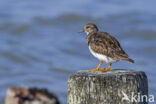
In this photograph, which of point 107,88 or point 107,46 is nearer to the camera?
point 107,88

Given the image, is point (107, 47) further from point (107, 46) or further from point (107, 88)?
point (107, 88)

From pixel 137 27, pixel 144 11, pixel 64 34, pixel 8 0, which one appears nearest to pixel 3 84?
pixel 64 34

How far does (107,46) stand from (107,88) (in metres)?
1.76

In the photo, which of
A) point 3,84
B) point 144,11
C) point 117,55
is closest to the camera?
point 117,55

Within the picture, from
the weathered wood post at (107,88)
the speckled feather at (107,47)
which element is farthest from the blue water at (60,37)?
the weathered wood post at (107,88)

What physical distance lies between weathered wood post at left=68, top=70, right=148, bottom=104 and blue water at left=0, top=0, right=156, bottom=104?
8944mm

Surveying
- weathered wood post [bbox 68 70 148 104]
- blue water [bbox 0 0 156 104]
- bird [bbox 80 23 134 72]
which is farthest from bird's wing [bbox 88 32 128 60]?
blue water [bbox 0 0 156 104]

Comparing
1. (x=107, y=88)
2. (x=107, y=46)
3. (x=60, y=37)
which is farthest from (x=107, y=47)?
(x=60, y=37)

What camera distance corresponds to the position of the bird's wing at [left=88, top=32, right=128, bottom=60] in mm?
7793

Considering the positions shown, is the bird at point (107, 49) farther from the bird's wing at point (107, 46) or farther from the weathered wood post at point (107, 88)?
the weathered wood post at point (107, 88)

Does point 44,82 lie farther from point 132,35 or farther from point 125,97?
point 125,97

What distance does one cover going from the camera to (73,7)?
27000 mm

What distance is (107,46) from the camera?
7.89 metres

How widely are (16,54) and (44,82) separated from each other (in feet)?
13.2
